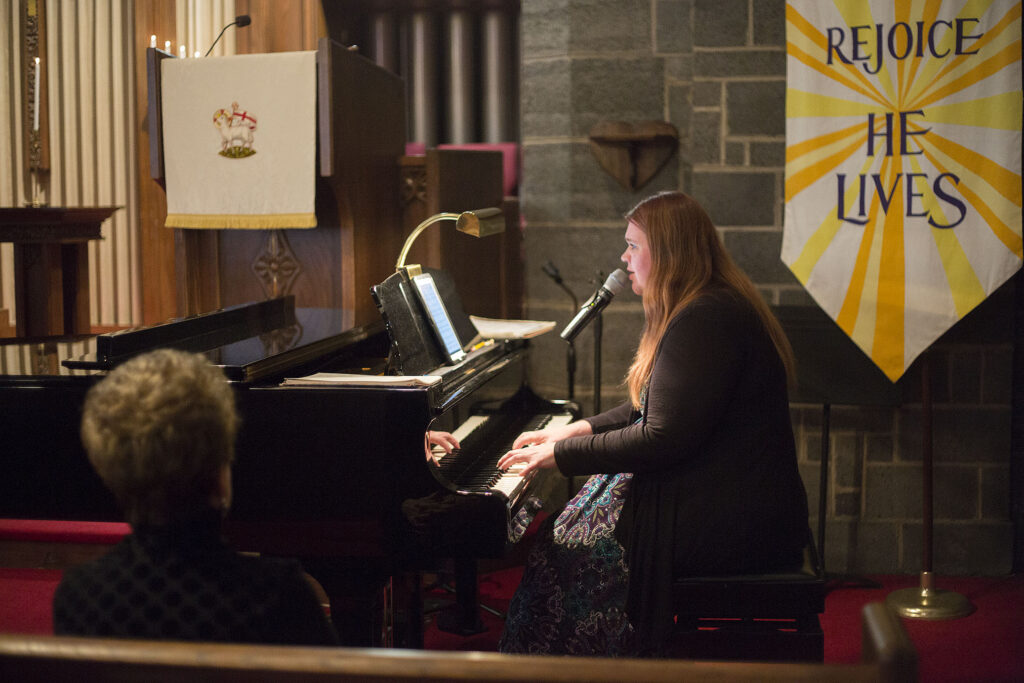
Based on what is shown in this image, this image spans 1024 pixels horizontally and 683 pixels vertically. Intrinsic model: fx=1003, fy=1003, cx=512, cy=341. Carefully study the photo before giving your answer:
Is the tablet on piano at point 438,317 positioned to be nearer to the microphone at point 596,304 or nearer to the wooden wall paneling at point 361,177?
the microphone at point 596,304

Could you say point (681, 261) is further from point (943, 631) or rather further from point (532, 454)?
point (943, 631)

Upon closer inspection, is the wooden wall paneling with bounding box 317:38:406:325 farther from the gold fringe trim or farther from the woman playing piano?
the woman playing piano

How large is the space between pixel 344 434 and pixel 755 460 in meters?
0.90

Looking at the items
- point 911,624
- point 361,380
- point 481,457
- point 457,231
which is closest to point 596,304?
point 481,457

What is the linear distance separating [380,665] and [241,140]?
9.57 feet

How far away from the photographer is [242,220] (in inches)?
139

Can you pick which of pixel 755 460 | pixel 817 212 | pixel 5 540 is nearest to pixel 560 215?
pixel 817 212

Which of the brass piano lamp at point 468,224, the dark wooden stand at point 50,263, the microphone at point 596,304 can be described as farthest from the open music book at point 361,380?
the dark wooden stand at point 50,263

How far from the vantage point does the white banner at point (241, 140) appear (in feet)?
11.3

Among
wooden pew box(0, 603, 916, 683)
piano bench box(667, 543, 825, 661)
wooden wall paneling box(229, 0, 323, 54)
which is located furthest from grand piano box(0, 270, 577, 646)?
wooden wall paneling box(229, 0, 323, 54)

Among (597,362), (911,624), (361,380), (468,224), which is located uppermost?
(468,224)

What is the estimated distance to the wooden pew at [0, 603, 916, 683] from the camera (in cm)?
90

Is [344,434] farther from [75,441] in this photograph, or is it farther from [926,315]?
[926,315]

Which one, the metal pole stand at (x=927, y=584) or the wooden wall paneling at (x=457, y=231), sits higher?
the wooden wall paneling at (x=457, y=231)
